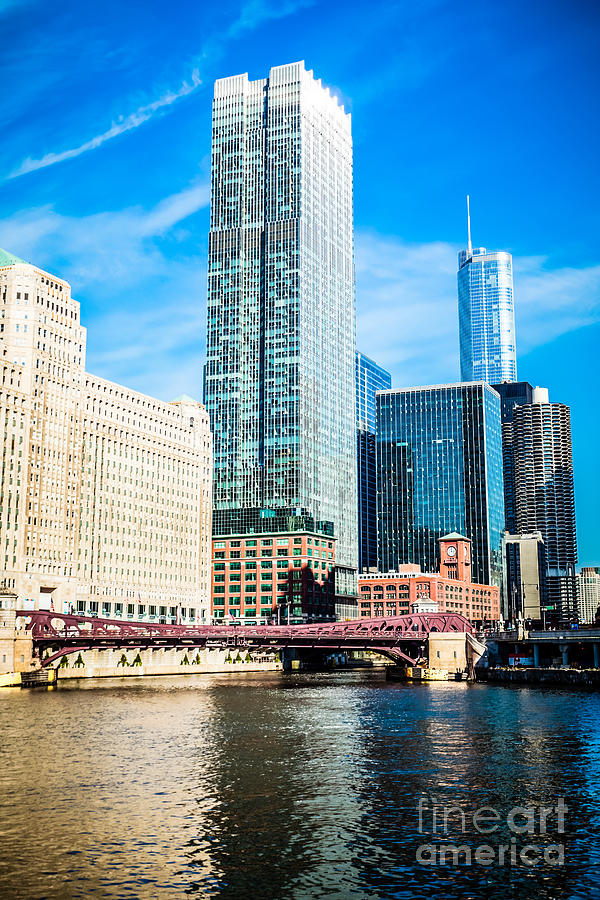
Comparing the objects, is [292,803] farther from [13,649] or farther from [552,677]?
[552,677]

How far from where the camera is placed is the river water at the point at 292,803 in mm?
47094

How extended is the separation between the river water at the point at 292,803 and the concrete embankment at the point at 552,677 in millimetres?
58089

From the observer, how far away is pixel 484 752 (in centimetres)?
8731

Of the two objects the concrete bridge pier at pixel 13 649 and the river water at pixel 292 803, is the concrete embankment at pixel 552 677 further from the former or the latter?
the concrete bridge pier at pixel 13 649

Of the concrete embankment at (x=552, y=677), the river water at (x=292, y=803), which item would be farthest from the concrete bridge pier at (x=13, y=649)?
the concrete embankment at (x=552, y=677)

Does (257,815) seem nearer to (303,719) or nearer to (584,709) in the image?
(303,719)

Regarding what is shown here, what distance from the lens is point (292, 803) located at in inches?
2527

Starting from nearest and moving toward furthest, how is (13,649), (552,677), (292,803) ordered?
(292,803), (13,649), (552,677)

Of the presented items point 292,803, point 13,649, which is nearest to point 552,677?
point 13,649

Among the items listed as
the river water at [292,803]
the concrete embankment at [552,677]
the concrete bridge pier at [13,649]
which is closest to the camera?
the river water at [292,803]

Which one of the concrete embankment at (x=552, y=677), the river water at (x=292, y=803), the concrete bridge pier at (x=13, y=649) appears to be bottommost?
the river water at (x=292, y=803)

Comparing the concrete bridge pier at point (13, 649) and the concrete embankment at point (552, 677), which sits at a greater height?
the concrete bridge pier at point (13, 649)

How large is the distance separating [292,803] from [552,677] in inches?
5204

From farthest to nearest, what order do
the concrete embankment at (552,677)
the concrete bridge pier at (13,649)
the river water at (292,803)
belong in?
the concrete embankment at (552,677) < the concrete bridge pier at (13,649) < the river water at (292,803)
